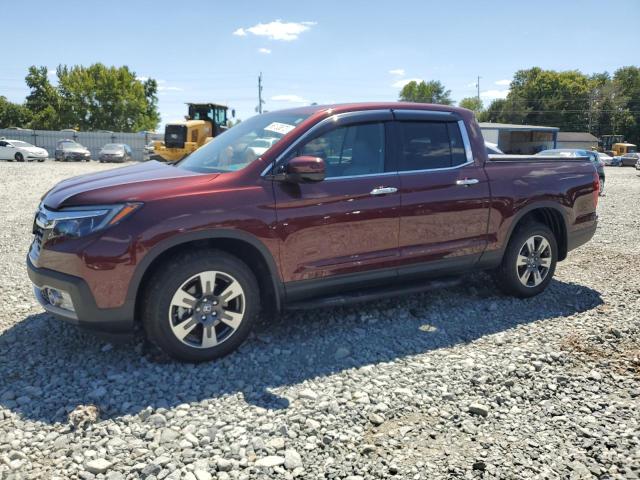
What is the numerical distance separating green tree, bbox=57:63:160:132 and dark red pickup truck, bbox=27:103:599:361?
76.0 m

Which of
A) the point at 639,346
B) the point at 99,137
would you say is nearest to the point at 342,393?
the point at 639,346

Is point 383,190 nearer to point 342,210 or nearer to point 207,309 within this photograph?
point 342,210

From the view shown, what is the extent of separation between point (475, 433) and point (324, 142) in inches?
94.1

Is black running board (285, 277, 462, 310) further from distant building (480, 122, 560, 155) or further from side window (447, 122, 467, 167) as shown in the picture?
distant building (480, 122, 560, 155)

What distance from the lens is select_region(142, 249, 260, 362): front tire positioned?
11.7ft

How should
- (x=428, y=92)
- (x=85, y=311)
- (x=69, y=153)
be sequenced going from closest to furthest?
(x=85, y=311) < (x=69, y=153) < (x=428, y=92)

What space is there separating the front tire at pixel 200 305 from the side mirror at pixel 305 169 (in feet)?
2.47

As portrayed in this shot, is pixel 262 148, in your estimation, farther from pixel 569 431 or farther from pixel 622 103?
pixel 622 103

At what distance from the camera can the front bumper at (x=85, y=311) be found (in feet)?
11.2

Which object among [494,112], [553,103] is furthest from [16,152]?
[553,103]

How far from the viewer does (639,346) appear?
13.8ft

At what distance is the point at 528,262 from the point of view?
5.26m

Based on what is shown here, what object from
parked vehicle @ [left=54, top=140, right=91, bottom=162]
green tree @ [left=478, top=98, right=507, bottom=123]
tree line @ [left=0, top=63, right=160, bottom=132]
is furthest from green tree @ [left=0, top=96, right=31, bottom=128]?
green tree @ [left=478, top=98, right=507, bottom=123]

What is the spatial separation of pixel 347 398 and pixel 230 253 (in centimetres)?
136
